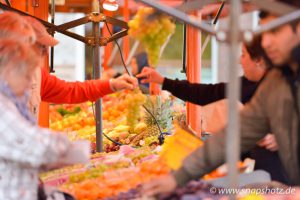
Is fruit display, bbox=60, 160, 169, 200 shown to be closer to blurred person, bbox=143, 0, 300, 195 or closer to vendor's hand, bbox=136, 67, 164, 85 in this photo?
blurred person, bbox=143, 0, 300, 195

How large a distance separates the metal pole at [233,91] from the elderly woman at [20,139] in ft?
1.96

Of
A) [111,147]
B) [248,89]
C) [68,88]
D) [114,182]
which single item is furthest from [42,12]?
[114,182]

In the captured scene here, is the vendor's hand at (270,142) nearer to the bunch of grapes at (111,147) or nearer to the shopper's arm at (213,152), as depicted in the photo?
the shopper's arm at (213,152)

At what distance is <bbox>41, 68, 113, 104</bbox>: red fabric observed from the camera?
329 cm

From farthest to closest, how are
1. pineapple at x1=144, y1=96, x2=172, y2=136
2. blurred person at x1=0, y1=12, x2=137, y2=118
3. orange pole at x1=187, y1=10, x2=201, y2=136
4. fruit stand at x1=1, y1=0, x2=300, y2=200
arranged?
1. pineapple at x1=144, y1=96, x2=172, y2=136
2. orange pole at x1=187, y1=10, x2=201, y2=136
3. blurred person at x1=0, y1=12, x2=137, y2=118
4. fruit stand at x1=1, y1=0, x2=300, y2=200

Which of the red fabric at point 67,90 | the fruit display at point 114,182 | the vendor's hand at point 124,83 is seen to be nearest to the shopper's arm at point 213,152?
the fruit display at point 114,182

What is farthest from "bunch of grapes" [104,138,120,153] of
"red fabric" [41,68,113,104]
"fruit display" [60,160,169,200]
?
"fruit display" [60,160,169,200]

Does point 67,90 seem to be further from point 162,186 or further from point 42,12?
point 162,186

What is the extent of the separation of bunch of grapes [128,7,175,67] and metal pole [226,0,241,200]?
357mm

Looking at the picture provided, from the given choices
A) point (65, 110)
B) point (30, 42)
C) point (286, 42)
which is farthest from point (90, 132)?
point (286, 42)

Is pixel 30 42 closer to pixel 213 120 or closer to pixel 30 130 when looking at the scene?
pixel 30 130

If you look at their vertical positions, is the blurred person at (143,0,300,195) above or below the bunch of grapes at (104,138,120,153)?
above

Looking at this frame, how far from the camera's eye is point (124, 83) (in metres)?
3.01

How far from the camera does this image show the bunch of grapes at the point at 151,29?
6.63 ft
